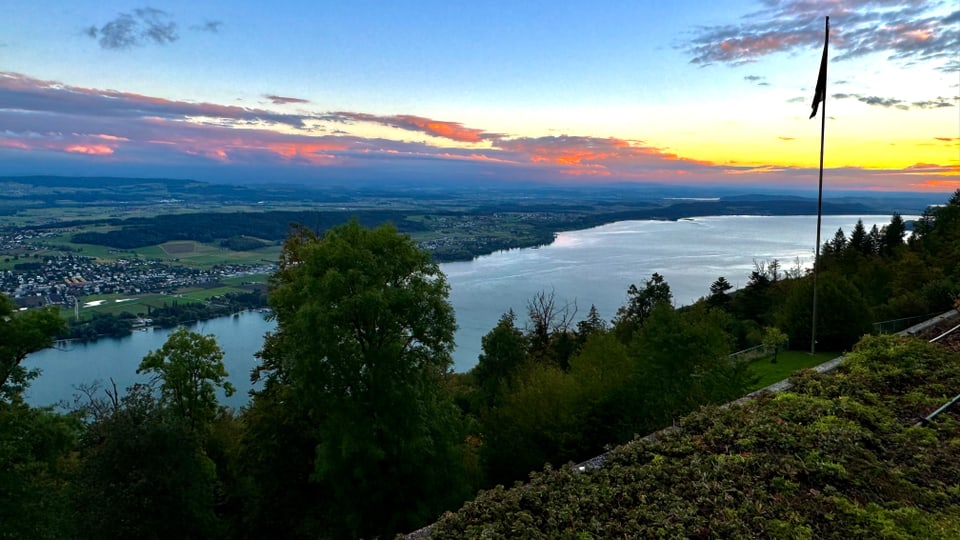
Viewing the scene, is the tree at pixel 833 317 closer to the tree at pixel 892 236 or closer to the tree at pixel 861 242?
the tree at pixel 861 242

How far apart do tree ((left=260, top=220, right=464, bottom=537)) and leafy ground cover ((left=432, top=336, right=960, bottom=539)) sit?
17.0ft

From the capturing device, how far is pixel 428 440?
10.7 m

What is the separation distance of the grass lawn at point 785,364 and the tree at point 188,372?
15346 mm

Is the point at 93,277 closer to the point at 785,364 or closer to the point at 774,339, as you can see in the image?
the point at 774,339

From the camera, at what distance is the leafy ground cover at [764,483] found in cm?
480

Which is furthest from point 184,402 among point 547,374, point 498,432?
point 547,374

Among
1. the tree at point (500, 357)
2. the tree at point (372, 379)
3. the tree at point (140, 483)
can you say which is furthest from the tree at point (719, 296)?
the tree at point (140, 483)

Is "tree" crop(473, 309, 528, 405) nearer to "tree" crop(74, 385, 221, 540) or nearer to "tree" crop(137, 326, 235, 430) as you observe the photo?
"tree" crop(137, 326, 235, 430)

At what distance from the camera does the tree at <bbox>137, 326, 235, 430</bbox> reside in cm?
1447

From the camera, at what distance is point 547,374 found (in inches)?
585

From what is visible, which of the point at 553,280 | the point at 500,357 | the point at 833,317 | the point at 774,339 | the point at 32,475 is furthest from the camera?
the point at 553,280

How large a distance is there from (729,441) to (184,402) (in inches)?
547

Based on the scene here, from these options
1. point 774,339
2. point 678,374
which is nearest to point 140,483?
point 678,374

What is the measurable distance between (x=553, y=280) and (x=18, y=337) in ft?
189
